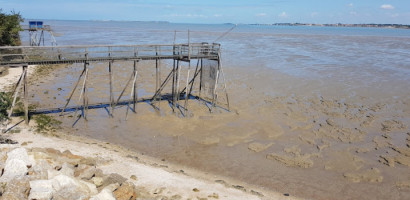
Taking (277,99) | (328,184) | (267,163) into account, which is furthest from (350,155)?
(277,99)

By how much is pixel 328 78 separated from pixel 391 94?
645cm

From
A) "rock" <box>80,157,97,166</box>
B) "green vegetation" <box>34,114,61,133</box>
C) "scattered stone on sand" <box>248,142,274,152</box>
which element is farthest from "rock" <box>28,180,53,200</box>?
"scattered stone on sand" <box>248,142,274,152</box>

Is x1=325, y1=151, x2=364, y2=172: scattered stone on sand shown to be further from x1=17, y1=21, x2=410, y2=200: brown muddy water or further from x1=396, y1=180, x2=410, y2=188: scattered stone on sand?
x1=396, y1=180, x2=410, y2=188: scattered stone on sand

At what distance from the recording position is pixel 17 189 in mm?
8602

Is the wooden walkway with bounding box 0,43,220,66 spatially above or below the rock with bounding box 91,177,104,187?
above

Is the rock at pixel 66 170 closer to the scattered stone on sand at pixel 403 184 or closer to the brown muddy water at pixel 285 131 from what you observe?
the brown muddy water at pixel 285 131

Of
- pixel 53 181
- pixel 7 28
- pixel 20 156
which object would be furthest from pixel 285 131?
pixel 7 28

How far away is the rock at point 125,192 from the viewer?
379 inches

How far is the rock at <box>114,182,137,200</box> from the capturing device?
9.62 m

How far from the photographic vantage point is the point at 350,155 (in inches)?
627

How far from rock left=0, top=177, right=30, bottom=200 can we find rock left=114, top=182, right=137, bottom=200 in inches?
91.6

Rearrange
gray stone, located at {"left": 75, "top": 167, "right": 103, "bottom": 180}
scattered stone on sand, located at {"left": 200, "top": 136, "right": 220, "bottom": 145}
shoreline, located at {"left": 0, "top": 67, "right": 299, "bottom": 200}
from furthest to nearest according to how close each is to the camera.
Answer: scattered stone on sand, located at {"left": 200, "top": 136, "right": 220, "bottom": 145}
shoreline, located at {"left": 0, "top": 67, "right": 299, "bottom": 200}
gray stone, located at {"left": 75, "top": 167, "right": 103, "bottom": 180}

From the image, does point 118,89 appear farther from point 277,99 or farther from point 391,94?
point 391,94

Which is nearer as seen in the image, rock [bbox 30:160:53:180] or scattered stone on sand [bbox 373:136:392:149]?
rock [bbox 30:160:53:180]
